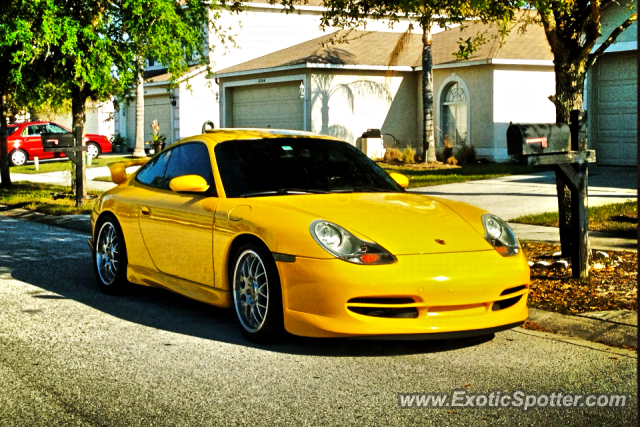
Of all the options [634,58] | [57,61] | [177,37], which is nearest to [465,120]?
[634,58]

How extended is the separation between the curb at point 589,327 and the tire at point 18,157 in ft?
101

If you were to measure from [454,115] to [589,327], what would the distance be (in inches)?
930

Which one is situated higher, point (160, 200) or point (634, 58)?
point (634, 58)

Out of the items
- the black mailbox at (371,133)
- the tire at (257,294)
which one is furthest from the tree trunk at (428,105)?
the tire at (257,294)

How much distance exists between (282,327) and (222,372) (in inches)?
25.2

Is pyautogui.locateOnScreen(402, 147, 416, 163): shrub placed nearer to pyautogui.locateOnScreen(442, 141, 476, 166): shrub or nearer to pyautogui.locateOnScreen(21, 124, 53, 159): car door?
pyautogui.locateOnScreen(442, 141, 476, 166): shrub

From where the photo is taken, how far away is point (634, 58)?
21828 mm

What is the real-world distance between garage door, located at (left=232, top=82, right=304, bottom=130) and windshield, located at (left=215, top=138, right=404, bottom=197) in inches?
935

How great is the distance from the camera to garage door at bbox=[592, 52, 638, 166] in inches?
861

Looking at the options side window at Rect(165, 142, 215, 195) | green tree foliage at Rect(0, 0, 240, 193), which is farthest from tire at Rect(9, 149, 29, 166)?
side window at Rect(165, 142, 215, 195)

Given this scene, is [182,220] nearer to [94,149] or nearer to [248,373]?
[248,373]

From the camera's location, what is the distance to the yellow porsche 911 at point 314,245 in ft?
18.1

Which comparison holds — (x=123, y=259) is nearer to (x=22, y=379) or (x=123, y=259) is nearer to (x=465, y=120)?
(x=22, y=379)

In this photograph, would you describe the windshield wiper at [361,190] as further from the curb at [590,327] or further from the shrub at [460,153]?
the shrub at [460,153]
